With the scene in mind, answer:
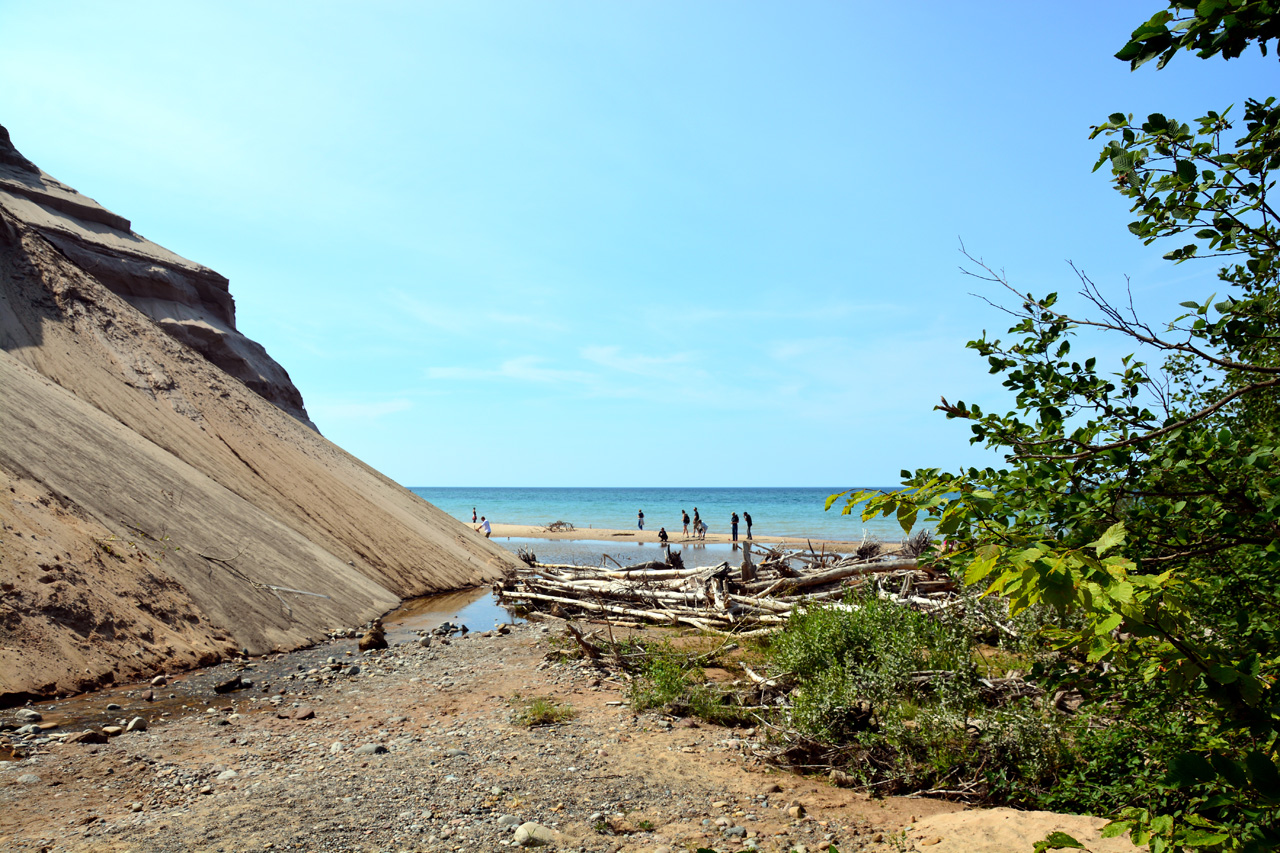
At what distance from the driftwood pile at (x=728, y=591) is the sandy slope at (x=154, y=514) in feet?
15.3

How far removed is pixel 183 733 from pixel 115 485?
7.88 metres

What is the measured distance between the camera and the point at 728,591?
15.0 m

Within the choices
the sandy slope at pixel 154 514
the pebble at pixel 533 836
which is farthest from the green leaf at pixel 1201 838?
the sandy slope at pixel 154 514

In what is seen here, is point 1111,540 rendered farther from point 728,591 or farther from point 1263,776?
point 728,591

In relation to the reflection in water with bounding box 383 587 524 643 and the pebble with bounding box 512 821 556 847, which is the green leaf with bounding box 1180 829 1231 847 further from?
the reflection in water with bounding box 383 587 524 643

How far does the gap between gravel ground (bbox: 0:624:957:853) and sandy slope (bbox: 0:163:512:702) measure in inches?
59.7

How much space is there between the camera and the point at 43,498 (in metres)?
11.9

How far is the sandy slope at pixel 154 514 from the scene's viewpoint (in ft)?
34.2

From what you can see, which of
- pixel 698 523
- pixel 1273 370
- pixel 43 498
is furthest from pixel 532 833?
pixel 698 523

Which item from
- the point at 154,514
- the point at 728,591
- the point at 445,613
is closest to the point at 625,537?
the point at 445,613

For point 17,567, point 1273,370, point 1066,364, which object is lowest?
point 17,567

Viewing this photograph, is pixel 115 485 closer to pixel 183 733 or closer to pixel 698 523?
pixel 183 733

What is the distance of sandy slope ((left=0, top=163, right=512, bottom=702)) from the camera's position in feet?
34.2

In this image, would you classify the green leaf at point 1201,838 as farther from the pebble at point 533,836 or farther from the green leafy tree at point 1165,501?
the pebble at point 533,836
